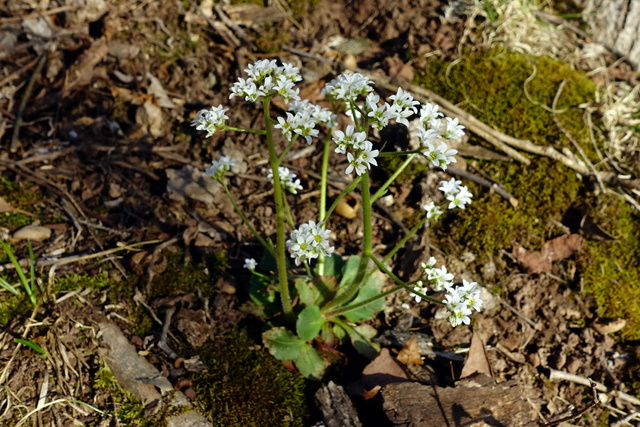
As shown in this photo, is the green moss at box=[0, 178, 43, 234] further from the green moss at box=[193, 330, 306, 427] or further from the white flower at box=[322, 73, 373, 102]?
the white flower at box=[322, 73, 373, 102]

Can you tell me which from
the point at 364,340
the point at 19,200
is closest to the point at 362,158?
the point at 364,340

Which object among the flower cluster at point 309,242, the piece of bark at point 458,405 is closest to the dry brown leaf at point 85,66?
the flower cluster at point 309,242

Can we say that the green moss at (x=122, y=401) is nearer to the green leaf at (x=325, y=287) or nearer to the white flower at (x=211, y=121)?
the green leaf at (x=325, y=287)

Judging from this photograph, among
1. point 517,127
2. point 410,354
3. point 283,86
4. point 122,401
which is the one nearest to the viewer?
point 283,86

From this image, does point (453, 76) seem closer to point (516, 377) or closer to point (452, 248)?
point (452, 248)

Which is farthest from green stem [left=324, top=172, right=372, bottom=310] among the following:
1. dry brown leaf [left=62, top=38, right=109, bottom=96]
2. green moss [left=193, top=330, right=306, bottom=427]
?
dry brown leaf [left=62, top=38, right=109, bottom=96]

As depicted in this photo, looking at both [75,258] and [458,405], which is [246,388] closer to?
[458,405]

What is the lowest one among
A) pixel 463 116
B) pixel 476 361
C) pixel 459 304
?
pixel 476 361
